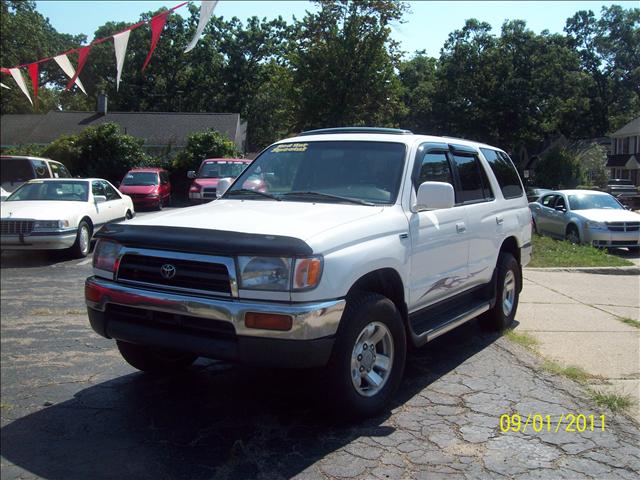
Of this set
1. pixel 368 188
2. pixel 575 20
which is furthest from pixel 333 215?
pixel 575 20

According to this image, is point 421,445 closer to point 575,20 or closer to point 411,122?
point 411,122

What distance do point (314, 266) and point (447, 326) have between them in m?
1.82

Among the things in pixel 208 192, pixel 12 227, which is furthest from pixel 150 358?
pixel 208 192

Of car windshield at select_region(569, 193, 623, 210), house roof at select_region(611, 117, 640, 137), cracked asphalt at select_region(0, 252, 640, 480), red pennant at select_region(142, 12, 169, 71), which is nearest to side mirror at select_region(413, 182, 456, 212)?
cracked asphalt at select_region(0, 252, 640, 480)

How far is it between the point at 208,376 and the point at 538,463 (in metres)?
2.50

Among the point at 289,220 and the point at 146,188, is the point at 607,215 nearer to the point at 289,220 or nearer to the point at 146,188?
the point at 289,220

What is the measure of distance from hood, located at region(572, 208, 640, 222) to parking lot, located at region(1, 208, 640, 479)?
10973 millimetres

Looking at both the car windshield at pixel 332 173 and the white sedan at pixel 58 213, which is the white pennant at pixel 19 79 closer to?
the white sedan at pixel 58 213

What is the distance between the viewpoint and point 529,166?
165ft

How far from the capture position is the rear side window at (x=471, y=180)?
5781 mm

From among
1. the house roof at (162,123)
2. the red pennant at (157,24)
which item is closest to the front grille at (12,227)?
the red pennant at (157,24)

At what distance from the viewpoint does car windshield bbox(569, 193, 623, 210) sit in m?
16.0
